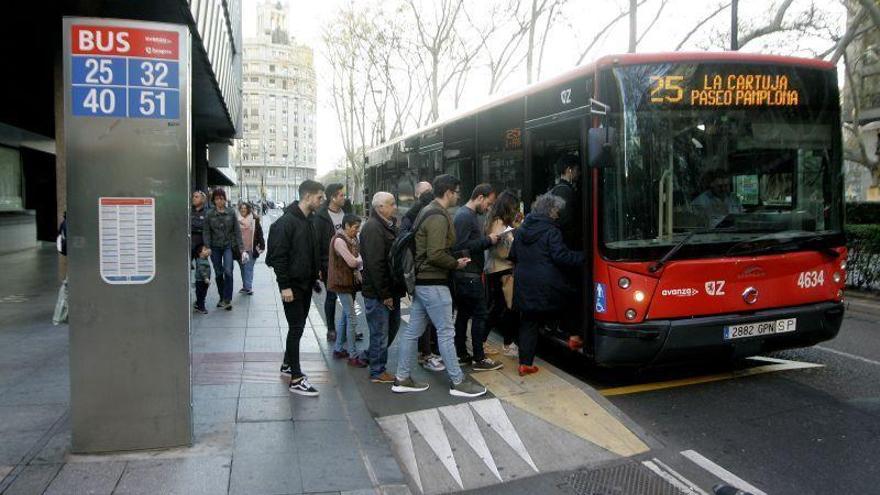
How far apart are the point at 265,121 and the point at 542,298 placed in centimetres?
13291

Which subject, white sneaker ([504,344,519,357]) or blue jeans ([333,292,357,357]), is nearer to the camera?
blue jeans ([333,292,357,357])

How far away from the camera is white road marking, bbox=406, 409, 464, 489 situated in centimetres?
452

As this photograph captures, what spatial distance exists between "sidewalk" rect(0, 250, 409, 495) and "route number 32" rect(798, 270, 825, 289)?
12.6 ft

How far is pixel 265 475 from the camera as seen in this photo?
163 inches

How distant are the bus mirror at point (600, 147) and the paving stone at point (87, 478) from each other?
156 inches

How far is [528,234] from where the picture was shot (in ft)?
19.7

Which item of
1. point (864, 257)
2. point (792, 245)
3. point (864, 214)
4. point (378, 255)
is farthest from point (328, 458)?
point (864, 214)

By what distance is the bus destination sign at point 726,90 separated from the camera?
5691 millimetres

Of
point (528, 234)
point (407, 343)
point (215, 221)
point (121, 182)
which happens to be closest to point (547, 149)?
point (528, 234)

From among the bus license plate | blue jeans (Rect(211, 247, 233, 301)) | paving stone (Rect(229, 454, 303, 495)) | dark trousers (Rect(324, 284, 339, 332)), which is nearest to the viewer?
paving stone (Rect(229, 454, 303, 495))

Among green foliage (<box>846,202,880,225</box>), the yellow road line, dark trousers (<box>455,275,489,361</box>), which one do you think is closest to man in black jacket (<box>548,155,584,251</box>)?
dark trousers (<box>455,275,489,361</box>)

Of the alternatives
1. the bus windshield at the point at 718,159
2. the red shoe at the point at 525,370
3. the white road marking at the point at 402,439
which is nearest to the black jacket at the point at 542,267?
the bus windshield at the point at 718,159

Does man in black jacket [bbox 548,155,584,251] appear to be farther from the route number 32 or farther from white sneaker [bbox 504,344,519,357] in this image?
the route number 32

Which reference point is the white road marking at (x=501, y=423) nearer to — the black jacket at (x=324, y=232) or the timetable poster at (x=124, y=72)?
the black jacket at (x=324, y=232)
